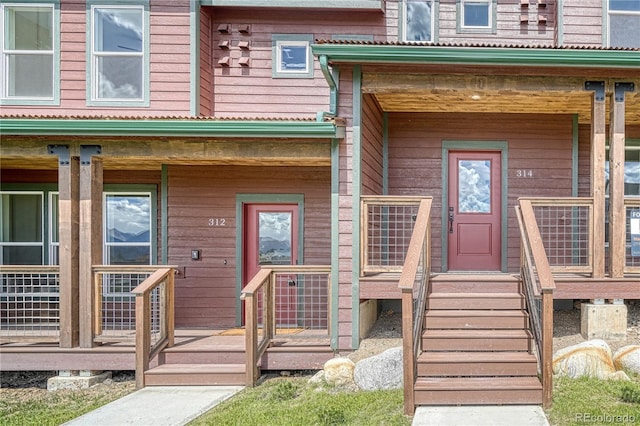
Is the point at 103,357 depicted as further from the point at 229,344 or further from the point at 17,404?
the point at 229,344

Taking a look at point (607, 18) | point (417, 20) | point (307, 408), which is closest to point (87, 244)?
point (307, 408)

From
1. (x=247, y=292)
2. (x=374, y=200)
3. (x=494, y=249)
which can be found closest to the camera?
(x=247, y=292)

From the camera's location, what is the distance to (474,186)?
7555 mm

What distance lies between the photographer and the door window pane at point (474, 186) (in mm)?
7527

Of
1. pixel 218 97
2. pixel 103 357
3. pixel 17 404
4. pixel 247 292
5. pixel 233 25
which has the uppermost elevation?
pixel 233 25

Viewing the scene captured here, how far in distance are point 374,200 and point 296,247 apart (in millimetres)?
2339

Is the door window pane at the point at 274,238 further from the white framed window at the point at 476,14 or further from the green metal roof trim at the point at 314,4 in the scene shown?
the white framed window at the point at 476,14

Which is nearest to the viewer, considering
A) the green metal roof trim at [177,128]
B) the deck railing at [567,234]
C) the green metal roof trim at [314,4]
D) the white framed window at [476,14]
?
the green metal roof trim at [177,128]

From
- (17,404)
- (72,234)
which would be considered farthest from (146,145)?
(17,404)

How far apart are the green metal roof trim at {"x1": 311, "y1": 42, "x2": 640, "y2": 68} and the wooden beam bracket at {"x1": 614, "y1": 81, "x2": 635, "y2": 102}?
1.02ft

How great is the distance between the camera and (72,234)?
5809 millimetres

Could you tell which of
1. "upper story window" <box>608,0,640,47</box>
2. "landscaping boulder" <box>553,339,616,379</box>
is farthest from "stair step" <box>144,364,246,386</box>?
"upper story window" <box>608,0,640,47</box>

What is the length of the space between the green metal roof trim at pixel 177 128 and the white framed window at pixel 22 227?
2.51 m

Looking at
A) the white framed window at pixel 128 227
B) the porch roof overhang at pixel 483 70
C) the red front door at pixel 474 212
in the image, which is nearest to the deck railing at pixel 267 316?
the red front door at pixel 474 212
